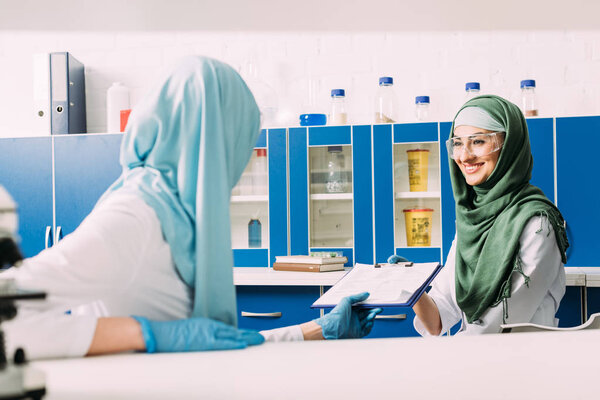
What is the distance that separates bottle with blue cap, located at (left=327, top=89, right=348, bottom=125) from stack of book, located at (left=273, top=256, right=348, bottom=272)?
800mm

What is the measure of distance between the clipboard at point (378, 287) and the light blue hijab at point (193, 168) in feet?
1.28

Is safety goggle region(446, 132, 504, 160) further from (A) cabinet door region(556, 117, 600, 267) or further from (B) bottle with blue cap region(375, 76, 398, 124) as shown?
(B) bottle with blue cap region(375, 76, 398, 124)

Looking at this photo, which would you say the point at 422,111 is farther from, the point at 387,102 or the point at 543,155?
the point at 543,155

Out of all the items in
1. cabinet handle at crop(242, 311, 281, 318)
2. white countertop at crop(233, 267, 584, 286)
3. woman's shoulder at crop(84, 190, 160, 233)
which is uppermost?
woman's shoulder at crop(84, 190, 160, 233)

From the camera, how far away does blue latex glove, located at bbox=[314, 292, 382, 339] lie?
161cm

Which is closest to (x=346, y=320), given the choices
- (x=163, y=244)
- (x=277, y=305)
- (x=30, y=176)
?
(x=163, y=244)

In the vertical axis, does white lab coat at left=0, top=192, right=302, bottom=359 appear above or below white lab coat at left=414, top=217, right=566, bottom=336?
above

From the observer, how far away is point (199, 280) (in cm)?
124

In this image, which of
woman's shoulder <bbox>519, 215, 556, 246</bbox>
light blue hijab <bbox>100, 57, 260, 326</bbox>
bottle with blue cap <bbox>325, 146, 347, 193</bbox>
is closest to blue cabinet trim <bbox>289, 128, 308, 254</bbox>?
bottle with blue cap <bbox>325, 146, 347, 193</bbox>

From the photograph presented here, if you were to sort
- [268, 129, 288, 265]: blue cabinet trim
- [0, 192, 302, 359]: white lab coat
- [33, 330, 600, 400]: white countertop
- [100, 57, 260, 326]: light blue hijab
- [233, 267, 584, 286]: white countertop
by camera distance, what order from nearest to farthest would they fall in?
[33, 330, 600, 400]: white countertop → [0, 192, 302, 359]: white lab coat → [100, 57, 260, 326]: light blue hijab → [233, 267, 584, 286]: white countertop → [268, 129, 288, 265]: blue cabinet trim

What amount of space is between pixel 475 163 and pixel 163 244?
150 centimetres

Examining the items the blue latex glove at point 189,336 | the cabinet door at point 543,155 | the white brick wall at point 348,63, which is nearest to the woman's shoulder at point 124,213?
the blue latex glove at point 189,336

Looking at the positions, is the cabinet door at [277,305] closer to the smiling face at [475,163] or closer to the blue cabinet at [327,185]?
the blue cabinet at [327,185]

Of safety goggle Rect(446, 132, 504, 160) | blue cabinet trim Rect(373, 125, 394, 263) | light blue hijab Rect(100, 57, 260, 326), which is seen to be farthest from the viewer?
blue cabinet trim Rect(373, 125, 394, 263)
